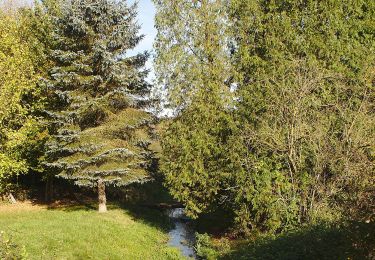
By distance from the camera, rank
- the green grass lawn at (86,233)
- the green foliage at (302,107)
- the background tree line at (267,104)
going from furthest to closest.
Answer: the background tree line at (267,104)
the green foliage at (302,107)
the green grass lawn at (86,233)

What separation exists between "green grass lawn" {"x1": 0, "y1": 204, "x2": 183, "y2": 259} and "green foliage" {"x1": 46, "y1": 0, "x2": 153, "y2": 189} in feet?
8.24

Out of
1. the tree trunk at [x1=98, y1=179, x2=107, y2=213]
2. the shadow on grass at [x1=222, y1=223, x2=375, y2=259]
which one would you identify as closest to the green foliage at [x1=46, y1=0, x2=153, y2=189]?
the tree trunk at [x1=98, y1=179, x2=107, y2=213]

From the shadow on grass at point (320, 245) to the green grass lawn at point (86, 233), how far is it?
4173mm

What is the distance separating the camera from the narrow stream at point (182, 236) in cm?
1981

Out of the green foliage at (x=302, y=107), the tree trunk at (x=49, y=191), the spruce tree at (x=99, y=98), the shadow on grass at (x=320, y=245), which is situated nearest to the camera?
the shadow on grass at (x=320, y=245)

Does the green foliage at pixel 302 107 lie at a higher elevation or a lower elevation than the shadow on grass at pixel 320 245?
higher

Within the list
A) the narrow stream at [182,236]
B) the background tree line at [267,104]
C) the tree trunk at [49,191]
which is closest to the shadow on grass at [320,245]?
the background tree line at [267,104]

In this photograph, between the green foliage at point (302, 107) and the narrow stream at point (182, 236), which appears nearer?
the green foliage at point (302, 107)

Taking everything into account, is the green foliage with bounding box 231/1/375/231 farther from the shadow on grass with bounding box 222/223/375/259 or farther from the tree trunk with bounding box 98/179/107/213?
the tree trunk with bounding box 98/179/107/213

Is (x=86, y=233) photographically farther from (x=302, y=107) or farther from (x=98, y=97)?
(x=302, y=107)

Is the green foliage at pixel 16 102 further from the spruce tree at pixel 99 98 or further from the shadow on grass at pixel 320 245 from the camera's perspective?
the shadow on grass at pixel 320 245

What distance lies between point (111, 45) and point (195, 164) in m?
9.60

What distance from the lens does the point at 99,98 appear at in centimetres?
2209

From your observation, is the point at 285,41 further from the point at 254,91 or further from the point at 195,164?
the point at 195,164
